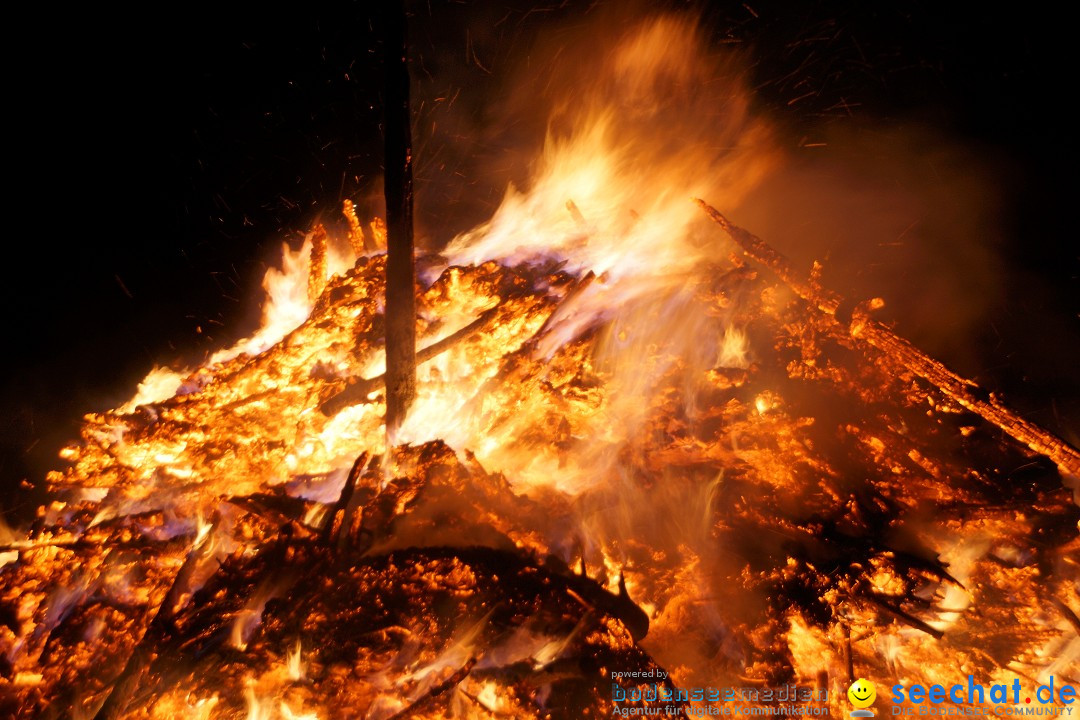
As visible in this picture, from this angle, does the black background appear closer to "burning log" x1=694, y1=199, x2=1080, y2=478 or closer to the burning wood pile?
"burning log" x1=694, y1=199, x2=1080, y2=478

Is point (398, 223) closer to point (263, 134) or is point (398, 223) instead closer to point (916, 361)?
point (916, 361)

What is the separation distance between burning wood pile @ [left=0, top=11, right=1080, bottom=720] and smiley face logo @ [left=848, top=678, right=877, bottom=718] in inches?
2.7

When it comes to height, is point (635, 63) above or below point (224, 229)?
below

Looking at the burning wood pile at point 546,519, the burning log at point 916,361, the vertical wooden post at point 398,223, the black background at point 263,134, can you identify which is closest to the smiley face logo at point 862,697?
the burning wood pile at point 546,519

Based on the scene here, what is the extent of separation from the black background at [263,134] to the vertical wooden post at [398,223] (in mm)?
3086

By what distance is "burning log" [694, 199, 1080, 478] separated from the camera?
271 cm

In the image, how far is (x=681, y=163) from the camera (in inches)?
221

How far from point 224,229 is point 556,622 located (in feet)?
22.1

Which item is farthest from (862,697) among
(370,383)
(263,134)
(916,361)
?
(263,134)

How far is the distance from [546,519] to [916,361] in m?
3.08

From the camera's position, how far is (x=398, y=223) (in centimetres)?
326

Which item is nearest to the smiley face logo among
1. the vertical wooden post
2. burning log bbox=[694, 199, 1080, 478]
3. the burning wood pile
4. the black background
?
the burning wood pile

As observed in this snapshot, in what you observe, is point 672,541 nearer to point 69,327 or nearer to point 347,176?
point 347,176

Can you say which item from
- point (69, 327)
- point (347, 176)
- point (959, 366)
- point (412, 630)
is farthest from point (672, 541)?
point (69, 327)
